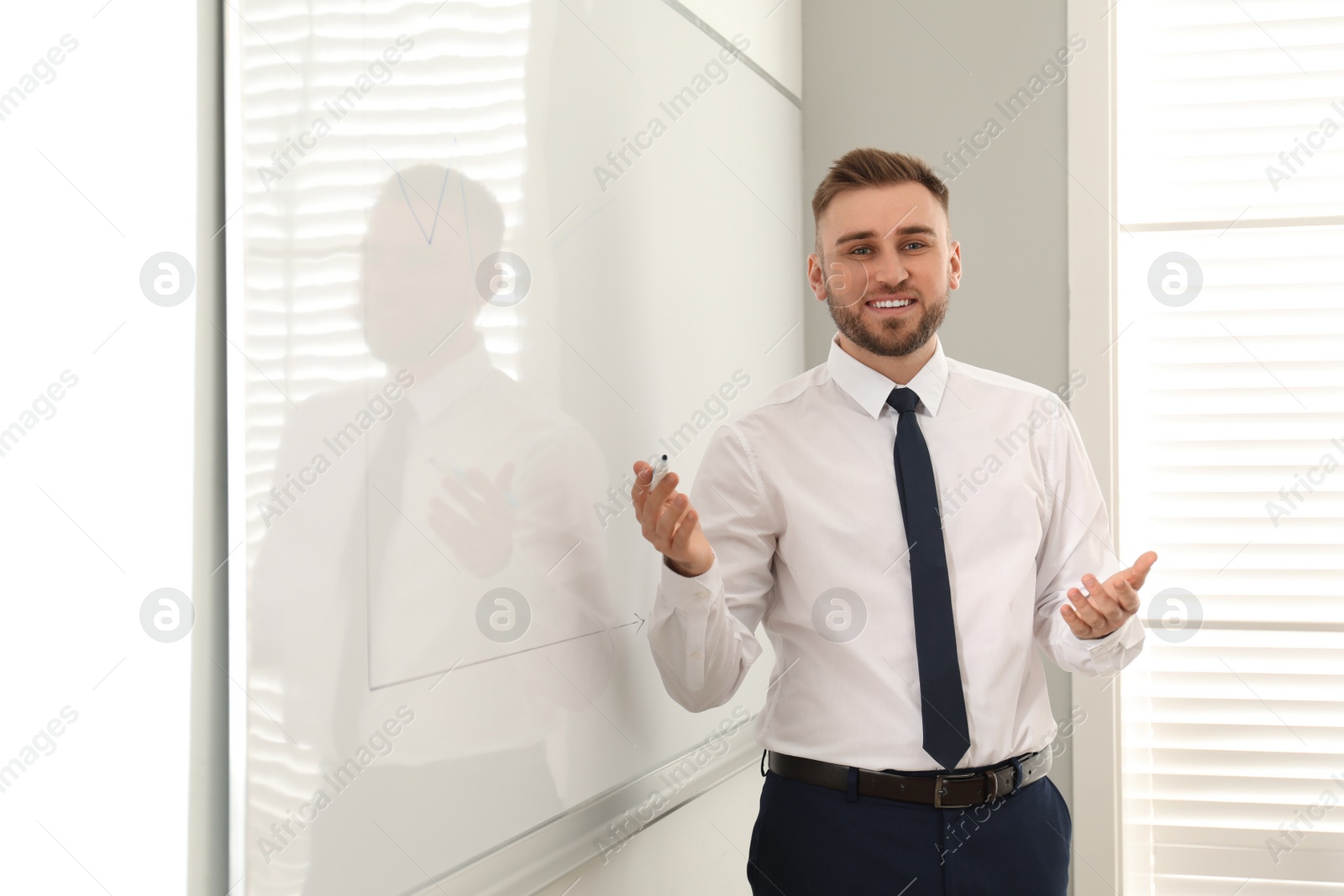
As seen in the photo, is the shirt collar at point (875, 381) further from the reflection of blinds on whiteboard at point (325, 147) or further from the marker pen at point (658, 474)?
the reflection of blinds on whiteboard at point (325, 147)

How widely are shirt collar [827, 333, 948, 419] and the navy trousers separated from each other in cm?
53

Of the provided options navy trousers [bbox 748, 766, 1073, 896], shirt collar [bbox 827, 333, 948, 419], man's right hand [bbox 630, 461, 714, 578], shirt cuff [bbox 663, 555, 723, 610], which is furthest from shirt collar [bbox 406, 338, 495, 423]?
navy trousers [bbox 748, 766, 1073, 896]

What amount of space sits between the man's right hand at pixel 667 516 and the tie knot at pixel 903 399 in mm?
451

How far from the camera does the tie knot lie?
5.02 ft

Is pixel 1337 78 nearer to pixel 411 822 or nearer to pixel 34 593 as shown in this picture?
pixel 411 822

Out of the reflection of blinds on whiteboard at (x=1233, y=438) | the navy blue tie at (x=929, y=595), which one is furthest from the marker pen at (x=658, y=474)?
the reflection of blinds on whiteboard at (x=1233, y=438)

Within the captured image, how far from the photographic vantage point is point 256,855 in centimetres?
78

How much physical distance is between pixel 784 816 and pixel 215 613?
0.93 meters

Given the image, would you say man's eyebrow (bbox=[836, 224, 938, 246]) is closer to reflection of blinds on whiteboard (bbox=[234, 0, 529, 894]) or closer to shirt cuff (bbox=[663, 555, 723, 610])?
shirt cuff (bbox=[663, 555, 723, 610])

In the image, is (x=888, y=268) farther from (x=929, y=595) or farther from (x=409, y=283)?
(x=409, y=283)

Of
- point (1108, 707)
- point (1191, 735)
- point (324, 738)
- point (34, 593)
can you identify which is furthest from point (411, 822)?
point (1191, 735)

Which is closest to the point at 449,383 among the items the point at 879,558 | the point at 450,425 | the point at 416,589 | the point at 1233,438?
the point at 450,425

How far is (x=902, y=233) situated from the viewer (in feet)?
5.04

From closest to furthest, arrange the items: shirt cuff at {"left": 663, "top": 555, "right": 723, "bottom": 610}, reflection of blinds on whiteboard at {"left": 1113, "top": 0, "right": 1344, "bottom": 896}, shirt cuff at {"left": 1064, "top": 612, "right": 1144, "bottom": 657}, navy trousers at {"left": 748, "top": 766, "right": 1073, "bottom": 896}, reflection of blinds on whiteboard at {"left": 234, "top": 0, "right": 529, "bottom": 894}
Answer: reflection of blinds on whiteboard at {"left": 234, "top": 0, "right": 529, "bottom": 894}, shirt cuff at {"left": 663, "top": 555, "right": 723, "bottom": 610}, navy trousers at {"left": 748, "top": 766, "right": 1073, "bottom": 896}, shirt cuff at {"left": 1064, "top": 612, "right": 1144, "bottom": 657}, reflection of blinds on whiteboard at {"left": 1113, "top": 0, "right": 1344, "bottom": 896}
